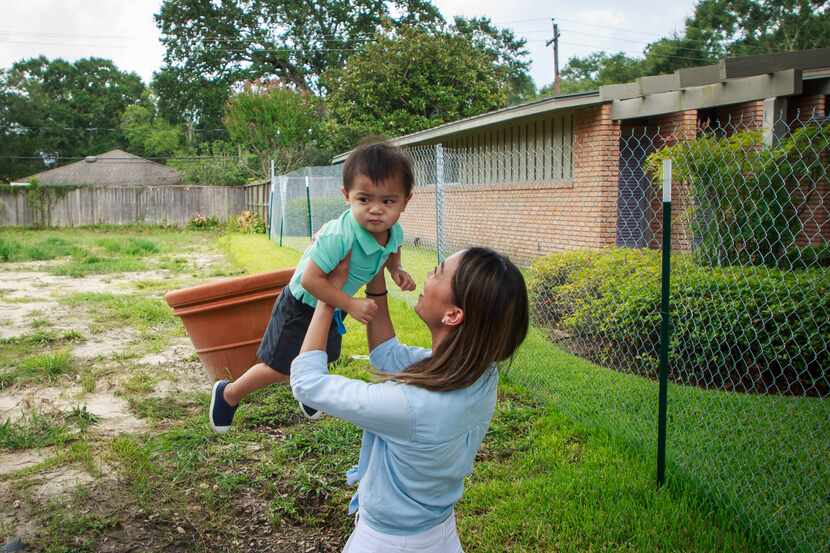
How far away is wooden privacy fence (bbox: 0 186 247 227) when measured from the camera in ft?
87.4

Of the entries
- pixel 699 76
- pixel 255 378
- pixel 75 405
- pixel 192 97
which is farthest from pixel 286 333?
pixel 192 97

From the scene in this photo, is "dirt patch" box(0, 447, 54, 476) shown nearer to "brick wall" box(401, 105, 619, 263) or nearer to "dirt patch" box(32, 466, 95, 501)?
"dirt patch" box(32, 466, 95, 501)

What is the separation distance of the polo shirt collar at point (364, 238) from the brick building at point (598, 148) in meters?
5.82

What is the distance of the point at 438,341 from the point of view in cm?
166

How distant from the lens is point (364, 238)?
2.43 meters

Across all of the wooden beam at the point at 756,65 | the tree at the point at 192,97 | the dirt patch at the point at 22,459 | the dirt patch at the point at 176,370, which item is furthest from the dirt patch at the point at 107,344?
the tree at the point at 192,97

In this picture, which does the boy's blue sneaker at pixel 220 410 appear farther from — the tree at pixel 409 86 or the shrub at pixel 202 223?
the shrub at pixel 202 223

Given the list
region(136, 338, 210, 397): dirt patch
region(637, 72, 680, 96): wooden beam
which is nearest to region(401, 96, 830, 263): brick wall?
region(637, 72, 680, 96): wooden beam

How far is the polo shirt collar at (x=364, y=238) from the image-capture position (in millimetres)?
2402

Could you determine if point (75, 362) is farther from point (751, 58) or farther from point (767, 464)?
point (751, 58)

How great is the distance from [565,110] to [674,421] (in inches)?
335

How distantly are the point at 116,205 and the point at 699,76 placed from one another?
23.7m

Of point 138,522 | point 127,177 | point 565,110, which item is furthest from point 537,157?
point 127,177

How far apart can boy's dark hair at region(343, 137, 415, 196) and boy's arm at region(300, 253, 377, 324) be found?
1.18 feet
